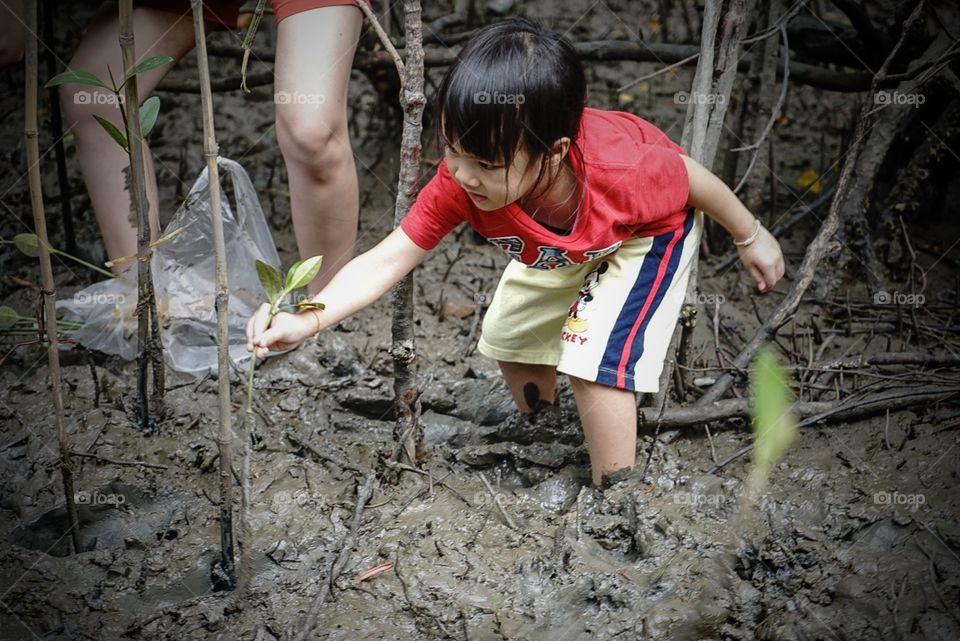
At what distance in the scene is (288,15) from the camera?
227cm

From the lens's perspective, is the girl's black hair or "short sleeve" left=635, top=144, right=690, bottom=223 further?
"short sleeve" left=635, top=144, right=690, bottom=223

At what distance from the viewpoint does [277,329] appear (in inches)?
68.4

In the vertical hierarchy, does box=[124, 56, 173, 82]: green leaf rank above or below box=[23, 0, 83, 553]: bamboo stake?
above

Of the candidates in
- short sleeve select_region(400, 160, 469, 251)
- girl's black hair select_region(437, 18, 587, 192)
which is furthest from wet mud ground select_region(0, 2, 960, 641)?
girl's black hair select_region(437, 18, 587, 192)

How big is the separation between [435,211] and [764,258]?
35.3 inches

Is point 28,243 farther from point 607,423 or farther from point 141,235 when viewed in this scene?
point 607,423

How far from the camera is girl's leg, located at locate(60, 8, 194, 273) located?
2477 mm

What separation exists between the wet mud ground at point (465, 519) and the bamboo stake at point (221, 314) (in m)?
0.12

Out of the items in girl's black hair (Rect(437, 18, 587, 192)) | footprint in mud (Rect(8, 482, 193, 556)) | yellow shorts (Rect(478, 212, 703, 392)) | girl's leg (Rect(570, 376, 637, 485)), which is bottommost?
footprint in mud (Rect(8, 482, 193, 556))

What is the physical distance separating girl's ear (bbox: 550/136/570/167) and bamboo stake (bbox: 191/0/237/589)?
700mm

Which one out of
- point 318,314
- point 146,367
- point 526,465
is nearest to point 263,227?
point 146,367

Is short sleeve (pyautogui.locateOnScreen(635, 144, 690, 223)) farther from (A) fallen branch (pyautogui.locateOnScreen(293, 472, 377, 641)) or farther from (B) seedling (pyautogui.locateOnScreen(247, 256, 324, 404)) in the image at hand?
(A) fallen branch (pyautogui.locateOnScreen(293, 472, 377, 641))

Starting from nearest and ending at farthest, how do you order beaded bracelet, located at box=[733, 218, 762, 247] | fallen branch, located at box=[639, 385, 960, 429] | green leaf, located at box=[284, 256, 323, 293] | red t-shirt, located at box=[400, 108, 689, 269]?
green leaf, located at box=[284, 256, 323, 293]
red t-shirt, located at box=[400, 108, 689, 269]
beaded bracelet, located at box=[733, 218, 762, 247]
fallen branch, located at box=[639, 385, 960, 429]

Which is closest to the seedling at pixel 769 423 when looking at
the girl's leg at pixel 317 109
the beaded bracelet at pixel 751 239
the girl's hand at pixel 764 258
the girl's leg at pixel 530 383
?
the girl's hand at pixel 764 258
